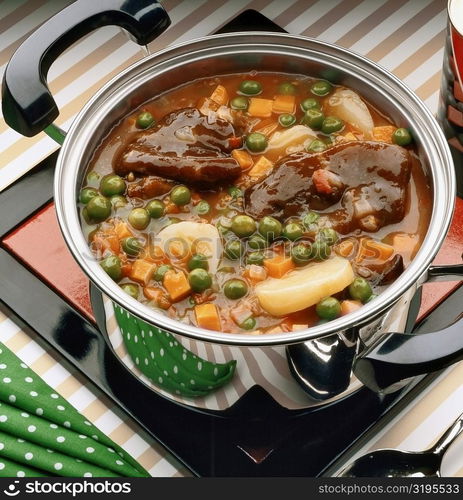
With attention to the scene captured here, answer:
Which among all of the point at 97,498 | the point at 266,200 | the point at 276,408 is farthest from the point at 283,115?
the point at 97,498

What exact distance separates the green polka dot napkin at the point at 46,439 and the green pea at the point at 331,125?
120 centimetres

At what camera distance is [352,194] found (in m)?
2.76

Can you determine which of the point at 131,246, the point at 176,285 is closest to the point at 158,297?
the point at 176,285

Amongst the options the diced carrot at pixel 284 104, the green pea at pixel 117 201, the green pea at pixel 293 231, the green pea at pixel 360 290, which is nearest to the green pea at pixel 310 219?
the green pea at pixel 293 231

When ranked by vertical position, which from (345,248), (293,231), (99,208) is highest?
(99,208)

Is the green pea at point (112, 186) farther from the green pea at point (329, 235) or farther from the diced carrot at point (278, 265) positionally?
the green pea at point (329, 235)

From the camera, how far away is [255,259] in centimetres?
269

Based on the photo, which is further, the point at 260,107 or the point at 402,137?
the point at 260,107

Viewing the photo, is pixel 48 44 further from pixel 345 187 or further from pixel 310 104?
pixel 345 187

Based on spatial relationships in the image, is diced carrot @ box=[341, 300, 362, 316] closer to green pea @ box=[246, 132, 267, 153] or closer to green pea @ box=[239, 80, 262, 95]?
green pea @ box=[246, 132, 267, 153]

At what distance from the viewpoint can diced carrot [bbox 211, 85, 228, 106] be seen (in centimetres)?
304

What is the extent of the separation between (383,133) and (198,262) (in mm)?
739

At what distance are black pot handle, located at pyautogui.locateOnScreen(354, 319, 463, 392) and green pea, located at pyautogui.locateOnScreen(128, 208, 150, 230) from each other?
0.78 m

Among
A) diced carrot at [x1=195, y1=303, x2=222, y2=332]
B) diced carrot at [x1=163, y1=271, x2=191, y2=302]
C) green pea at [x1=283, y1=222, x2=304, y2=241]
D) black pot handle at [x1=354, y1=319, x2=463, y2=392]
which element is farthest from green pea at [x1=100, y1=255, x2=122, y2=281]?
black pot handle at [x1=354, y1=319, x2=463, y2=392]
